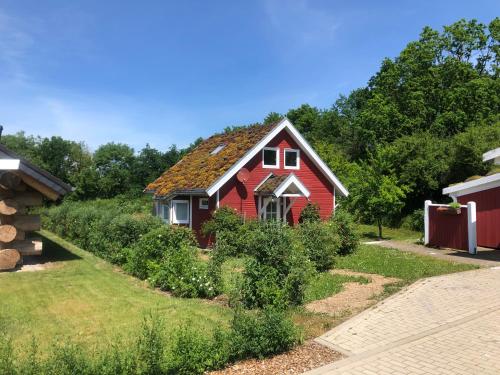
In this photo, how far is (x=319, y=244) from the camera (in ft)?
45.7

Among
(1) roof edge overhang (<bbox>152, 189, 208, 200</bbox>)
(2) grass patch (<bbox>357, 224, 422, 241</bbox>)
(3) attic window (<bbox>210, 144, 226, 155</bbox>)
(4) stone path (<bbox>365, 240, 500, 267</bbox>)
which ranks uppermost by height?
(3) attic window (<bbox>210, 144, 226, 155</bbox>)

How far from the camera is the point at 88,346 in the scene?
688cm

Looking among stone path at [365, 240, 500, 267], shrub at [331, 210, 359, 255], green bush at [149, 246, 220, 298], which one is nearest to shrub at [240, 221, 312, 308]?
green bush at [149, 246, 220, 298]

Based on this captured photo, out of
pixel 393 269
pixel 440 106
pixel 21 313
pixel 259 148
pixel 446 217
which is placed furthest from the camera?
pixel 440 106

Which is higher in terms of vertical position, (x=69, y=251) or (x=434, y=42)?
(x=434, y=42)

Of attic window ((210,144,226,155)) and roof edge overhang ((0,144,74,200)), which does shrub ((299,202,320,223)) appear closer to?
attic window ((210,144,226,155))

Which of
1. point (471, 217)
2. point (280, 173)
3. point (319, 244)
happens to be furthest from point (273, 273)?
point (280, 173)

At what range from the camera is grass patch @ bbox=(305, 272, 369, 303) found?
33.9ft

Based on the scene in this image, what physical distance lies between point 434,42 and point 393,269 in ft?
123

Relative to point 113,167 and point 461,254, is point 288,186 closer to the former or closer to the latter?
point 461,254

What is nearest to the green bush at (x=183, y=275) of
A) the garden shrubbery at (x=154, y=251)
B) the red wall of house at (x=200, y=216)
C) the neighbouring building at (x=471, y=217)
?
the garden shrubbery at (x=154, y=251)

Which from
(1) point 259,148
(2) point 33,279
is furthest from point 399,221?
(2) point 33,279

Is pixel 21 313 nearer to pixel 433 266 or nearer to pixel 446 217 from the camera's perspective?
pixel 433 266

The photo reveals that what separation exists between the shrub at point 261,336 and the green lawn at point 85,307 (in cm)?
80
